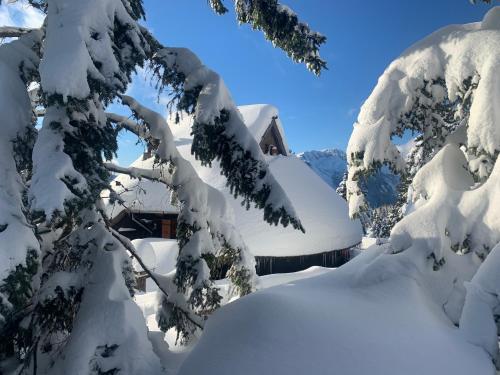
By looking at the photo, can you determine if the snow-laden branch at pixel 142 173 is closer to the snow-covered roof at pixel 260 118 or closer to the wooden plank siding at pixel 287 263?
the wooden plank siding at pixel 287 263

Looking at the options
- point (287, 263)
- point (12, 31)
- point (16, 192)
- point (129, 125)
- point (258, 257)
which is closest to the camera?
point (16, 192)

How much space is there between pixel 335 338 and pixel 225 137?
7.87ft

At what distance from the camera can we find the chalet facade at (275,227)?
1758cm

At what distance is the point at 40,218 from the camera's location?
2.17 metres

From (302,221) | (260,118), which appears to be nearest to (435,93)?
(302,221)

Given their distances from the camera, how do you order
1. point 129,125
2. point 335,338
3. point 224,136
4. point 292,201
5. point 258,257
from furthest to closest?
point 292,201
point 258,257
point 129,125
point 224,136
point 335,338

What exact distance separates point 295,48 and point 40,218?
4624mm

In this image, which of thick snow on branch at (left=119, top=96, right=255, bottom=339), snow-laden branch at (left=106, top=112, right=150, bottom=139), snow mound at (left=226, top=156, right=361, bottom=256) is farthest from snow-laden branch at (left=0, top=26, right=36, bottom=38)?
snow mound at (left=226, top=156, right=361, bottom=256)

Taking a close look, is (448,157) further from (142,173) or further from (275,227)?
(275,227)

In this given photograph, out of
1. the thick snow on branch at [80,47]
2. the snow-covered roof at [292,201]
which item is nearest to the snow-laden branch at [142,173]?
the thick snow on branch at [80,47]

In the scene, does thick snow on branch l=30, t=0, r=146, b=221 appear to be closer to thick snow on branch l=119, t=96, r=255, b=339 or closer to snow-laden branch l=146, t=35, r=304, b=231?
snow-laden branch l=146, t=35, r=304, b=231

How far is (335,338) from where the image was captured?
331cm

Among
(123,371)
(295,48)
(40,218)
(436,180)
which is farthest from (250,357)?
(295,48)

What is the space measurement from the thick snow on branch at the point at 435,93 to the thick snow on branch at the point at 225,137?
205 centimetres
